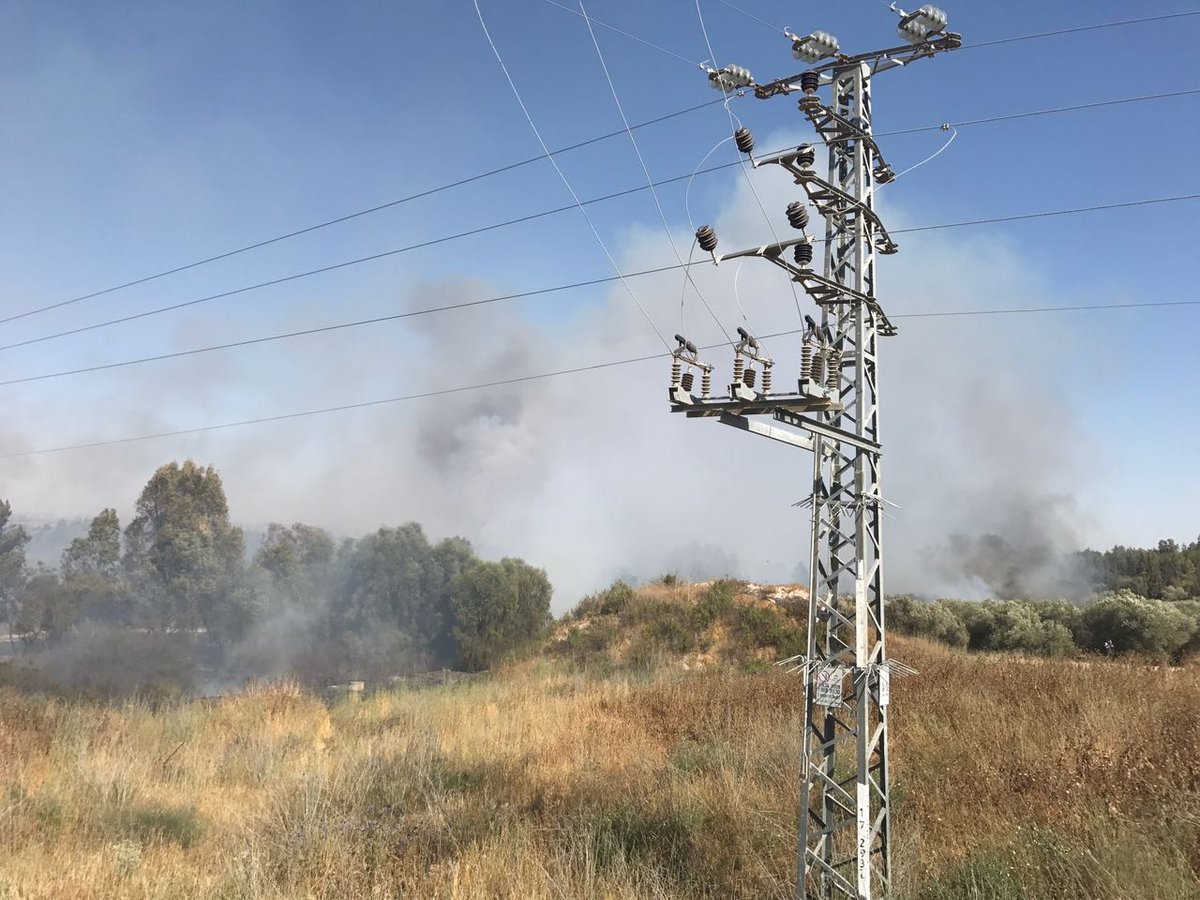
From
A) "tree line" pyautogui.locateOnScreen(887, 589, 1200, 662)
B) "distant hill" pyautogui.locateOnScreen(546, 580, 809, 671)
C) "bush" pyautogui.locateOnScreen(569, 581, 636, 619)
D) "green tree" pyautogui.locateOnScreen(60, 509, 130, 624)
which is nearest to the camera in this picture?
"tree line" pyautogui.locateOnScreen(887, 589, 1200, 662)

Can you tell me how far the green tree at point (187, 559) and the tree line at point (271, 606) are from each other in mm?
135

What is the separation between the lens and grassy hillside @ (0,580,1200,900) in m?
7.46

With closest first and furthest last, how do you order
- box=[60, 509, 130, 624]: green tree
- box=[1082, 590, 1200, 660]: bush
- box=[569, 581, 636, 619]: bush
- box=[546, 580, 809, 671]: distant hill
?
box=[1082, 590, 1200, 660]: bush, box=[546, 580, 809, 671]: distant hill, box=[569, 581, 636, 619]: bush, box=[60, 509, 130, 624]: green tree

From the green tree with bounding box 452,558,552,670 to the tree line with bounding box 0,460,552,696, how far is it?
7cm

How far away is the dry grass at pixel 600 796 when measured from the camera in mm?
7445

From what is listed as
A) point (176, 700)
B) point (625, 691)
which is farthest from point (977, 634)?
point (176, 700)

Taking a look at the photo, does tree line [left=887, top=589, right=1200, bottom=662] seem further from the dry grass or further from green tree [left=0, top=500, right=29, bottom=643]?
green tree [left=0, top=500, right=29, bottom=643]

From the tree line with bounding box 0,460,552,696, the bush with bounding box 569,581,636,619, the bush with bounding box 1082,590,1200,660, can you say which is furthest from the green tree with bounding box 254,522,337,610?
the bush with bounding box 1082,590,1200,660

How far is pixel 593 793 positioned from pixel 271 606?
1456 inches

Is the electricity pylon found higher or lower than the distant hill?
higher

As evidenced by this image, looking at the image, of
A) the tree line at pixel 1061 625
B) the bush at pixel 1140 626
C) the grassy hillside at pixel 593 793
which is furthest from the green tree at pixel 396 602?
the bush at pixel 1140 626

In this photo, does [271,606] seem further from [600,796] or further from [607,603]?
[600,796]

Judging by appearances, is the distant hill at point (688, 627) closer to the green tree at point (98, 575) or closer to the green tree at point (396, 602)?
the green tree at point (396, 602)

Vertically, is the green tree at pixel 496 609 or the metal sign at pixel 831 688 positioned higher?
the metal sign at pixel 831 688
